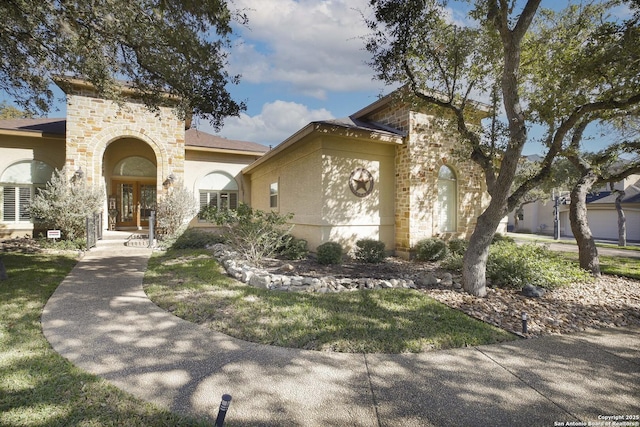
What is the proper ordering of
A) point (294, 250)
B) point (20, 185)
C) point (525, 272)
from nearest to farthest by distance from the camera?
point (525, 272), point (294, 250), point (20, 185)

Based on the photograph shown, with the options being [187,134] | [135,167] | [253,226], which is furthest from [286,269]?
[187,134]

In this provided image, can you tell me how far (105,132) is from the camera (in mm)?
13148

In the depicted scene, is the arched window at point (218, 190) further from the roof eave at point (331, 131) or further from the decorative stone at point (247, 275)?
the decorative stone at point (247, 275)

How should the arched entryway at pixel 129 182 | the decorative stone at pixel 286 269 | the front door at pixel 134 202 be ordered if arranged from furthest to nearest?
the front door at pixel 134 202 → the arched entryway at pixel 129 182 → the decorative stone at pixel 286 269

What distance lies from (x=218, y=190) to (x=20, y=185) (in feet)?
27.4

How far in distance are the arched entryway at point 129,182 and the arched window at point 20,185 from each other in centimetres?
245

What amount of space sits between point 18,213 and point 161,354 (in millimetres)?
15133

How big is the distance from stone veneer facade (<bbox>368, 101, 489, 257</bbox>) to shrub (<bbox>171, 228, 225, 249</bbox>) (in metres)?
7.19

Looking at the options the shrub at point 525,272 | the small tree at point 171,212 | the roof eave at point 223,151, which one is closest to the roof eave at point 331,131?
the shrub at point 525,272

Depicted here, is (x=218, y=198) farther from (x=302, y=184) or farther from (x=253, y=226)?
(x=253, y=226)

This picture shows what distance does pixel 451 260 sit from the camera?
8.20m

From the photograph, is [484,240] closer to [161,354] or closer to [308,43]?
[161,354]

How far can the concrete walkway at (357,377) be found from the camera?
2650mm

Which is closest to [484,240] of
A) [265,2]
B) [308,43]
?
[265,2]
